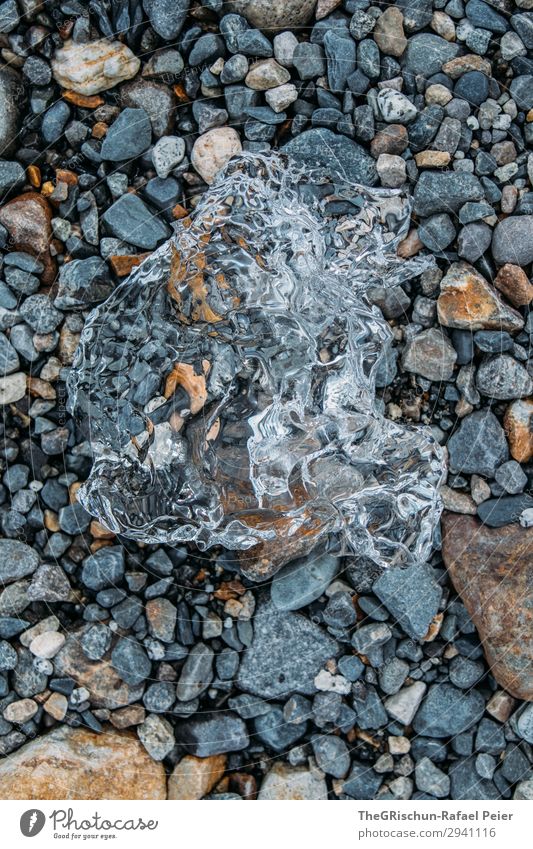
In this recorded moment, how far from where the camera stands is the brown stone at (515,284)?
235 centimetres

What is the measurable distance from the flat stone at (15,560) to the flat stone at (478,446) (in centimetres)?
137

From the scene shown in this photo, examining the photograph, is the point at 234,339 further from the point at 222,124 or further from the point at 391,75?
the point at 391,75

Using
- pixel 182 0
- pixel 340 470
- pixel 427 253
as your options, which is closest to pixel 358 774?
pixel 340 470

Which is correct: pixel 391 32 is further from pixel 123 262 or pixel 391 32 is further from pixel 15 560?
pixel 15 560

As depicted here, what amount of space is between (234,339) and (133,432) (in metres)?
0.44

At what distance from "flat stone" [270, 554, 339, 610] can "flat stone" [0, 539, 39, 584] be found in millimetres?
777

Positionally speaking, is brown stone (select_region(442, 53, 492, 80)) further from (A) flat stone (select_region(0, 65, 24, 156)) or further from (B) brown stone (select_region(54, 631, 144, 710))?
(B) brown stone (select_region(54, 631, 144, 710))

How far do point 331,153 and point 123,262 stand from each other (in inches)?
29.4

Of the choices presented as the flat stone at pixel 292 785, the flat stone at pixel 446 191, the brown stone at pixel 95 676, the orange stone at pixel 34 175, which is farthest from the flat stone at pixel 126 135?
the flat stone at pixel 292 785

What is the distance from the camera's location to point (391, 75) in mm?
2428

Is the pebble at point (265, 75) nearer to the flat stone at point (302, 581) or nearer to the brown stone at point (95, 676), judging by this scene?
the flat stone at point (302, 581)

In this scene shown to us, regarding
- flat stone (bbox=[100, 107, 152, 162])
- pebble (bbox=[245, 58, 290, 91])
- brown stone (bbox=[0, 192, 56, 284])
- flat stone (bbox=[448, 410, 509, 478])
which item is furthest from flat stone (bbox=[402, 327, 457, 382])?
brown stone (bbox=[0, 192, 56, 284])

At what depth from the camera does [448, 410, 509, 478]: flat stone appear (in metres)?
2.36

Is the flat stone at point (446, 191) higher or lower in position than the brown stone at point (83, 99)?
lower
